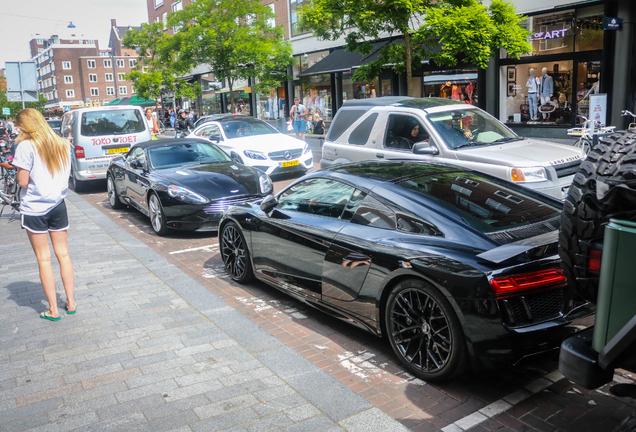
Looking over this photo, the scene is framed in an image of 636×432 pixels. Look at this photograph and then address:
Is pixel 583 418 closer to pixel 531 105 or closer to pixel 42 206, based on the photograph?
pixel 42 206

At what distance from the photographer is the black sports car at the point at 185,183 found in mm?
8344

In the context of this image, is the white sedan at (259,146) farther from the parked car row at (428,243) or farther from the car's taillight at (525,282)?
the car's taillight at (525,282)

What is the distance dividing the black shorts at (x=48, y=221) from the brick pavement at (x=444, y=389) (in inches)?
71.2

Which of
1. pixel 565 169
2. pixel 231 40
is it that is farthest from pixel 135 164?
pixel 231 40

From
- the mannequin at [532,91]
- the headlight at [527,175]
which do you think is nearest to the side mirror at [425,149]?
the headlight at [527,175]

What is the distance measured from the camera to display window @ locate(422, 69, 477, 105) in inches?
792

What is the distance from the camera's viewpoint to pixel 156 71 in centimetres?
3594

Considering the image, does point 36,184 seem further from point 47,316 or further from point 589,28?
point 589,28

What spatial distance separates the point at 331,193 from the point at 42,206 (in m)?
2.59

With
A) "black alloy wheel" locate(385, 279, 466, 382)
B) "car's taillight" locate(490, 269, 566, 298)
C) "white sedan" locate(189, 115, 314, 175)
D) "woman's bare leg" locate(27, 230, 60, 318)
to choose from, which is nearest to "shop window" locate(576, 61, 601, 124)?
"white sedan" locate(189, 115, 314, 175)

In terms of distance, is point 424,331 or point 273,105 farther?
point 273,105

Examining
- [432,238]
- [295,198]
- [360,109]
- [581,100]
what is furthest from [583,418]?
[581,100]

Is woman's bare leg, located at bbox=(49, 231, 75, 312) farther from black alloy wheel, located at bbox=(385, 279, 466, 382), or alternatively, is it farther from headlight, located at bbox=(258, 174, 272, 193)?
headlight, located at bbox=(258, 174, 272, 193)

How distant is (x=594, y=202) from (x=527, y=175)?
200 inches
